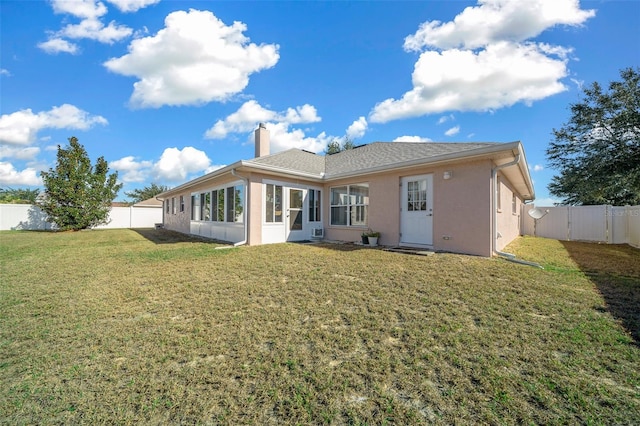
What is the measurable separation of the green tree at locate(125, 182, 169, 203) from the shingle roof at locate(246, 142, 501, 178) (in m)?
44.2

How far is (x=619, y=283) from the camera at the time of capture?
4852 mm

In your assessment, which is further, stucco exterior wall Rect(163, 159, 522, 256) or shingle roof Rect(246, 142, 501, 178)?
shingle roof Rect(246, 142, 501, 178)

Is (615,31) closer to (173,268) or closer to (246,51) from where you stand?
(246,51)

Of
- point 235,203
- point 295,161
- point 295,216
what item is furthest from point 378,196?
point 235,203

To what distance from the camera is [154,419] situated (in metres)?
1.84

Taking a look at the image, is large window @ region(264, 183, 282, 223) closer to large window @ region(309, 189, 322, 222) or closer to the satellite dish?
large window @ region(309, 189, 322, 222)

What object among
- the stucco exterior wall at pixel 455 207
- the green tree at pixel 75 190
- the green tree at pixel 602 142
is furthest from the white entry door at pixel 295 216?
the green tree at pixel 75 190

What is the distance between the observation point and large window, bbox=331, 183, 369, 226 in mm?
9430

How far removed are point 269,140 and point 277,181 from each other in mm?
4160

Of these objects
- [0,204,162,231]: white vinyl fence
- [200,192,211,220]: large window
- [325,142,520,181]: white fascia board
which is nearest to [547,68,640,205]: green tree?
[325,142,520,181]: white fascia board

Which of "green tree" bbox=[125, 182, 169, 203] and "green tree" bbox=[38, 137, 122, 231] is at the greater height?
"green tree" bbox=[125, 182, 169, 203]

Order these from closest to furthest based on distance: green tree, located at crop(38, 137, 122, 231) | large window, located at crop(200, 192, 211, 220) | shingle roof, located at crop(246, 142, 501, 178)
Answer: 1. shingle roof, located at crop(246, 142, 501, 178)
2. large window, located at crop(200, 192, 211, 220)
3. green tree, located at crop(38, 137, 122, 231)

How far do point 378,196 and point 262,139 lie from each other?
21.4 ft

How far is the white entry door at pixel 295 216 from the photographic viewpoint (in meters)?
9.91
